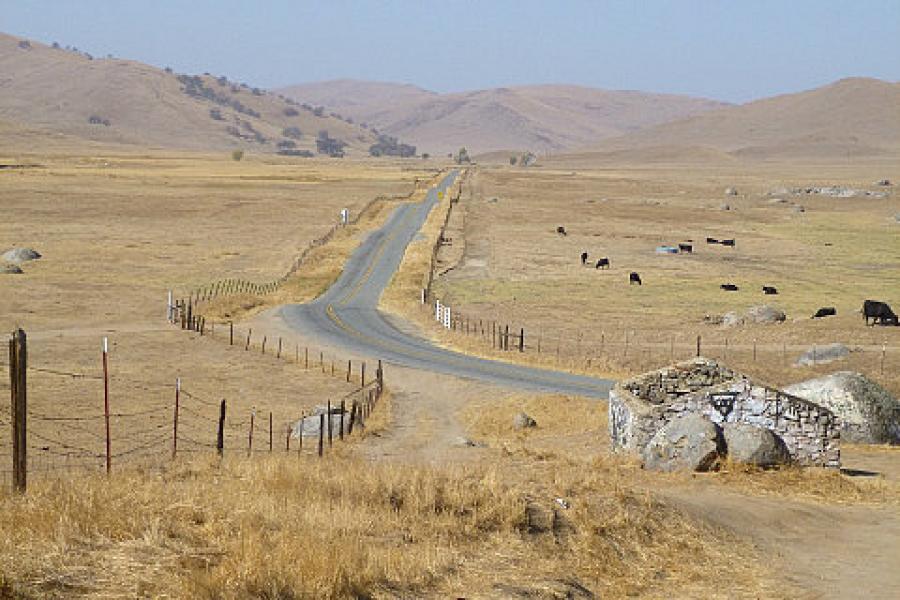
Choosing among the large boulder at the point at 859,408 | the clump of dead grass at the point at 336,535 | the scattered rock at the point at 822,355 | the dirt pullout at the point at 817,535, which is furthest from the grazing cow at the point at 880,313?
the clump of dead grass at the point at 336,535

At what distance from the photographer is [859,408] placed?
102ft

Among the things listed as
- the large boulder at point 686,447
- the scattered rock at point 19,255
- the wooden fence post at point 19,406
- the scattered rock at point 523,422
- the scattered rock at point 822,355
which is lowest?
the scattered rock at point 523,422

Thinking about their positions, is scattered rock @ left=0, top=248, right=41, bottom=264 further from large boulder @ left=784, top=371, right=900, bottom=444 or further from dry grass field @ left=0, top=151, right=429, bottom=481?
large boulder @ left=784, top=371, right=900, bottom=444

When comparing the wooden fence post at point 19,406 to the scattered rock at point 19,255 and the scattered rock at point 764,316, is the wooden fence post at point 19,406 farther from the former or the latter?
the scattered rock at point 19,255

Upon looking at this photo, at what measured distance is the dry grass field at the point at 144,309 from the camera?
109 feet

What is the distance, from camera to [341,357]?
47.8 metres

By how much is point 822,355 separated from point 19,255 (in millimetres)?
56399

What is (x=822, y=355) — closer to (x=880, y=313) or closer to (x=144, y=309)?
(x=880, y=313)

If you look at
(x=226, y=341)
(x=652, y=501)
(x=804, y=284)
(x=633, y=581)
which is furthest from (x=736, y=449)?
(x=804, y=284)

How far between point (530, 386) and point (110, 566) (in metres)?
29.6

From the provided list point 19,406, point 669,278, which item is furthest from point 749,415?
point 669,278

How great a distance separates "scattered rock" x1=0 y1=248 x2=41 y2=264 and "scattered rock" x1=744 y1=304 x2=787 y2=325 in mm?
49886

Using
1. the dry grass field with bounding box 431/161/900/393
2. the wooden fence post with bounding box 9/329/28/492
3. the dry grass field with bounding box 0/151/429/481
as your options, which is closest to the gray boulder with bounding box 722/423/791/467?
the dry grass field with bounding box 0/151/429/481

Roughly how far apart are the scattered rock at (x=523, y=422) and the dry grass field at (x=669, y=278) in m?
9.25
